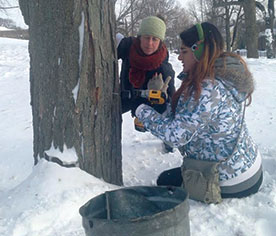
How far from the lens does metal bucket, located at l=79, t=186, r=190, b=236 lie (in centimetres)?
158

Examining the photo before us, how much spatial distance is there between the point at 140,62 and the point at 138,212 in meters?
1.72

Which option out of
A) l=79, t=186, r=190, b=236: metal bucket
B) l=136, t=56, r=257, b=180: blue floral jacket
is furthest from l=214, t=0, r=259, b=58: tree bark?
l=79, t=186, r=190, b=236: metal bucket

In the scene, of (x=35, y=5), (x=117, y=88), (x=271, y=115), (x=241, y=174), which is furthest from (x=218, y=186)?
(x=271, y=115)

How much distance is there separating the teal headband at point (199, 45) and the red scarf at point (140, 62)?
1018 millimetres

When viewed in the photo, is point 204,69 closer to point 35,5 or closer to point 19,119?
point 35,5

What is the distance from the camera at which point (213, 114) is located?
232cm

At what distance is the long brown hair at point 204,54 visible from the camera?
7.65ft

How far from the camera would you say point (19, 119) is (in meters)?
6.00

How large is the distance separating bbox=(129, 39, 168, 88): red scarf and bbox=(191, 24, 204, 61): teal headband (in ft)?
3.34

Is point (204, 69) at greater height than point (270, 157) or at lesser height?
greater

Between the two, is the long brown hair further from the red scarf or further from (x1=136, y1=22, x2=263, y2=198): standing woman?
the red scarf

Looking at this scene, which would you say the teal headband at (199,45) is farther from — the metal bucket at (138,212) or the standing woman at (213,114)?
the metal bucket at (138,212)

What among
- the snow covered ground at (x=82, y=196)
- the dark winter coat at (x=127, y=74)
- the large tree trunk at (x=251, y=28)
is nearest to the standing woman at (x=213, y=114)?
the snow covered ground at (x=82, y=196)

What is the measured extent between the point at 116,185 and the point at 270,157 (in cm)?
162
